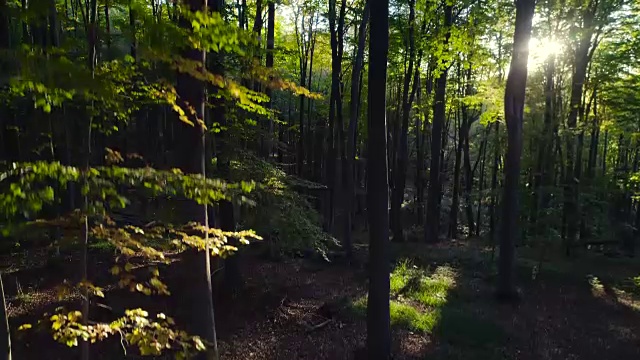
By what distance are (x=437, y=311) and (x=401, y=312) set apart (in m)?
1.07

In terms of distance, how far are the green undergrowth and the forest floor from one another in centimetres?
3

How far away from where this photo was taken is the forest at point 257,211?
280cm

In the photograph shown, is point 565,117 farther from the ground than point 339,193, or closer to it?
farther from the ground

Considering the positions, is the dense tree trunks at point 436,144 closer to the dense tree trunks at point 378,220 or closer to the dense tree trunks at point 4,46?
the dense tree trunks at point 378,220

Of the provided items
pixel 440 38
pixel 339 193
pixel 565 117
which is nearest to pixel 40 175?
pixel 440 38

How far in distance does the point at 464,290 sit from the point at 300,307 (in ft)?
18.3

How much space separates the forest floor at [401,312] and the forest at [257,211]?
74 mm

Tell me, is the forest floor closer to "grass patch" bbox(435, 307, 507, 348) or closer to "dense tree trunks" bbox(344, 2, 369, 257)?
"grass patch" bbox(435, 307, 507, 348)

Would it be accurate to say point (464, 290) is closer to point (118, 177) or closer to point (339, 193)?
point (118, 177)

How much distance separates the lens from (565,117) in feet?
70.3

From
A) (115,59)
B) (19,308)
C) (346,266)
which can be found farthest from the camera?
(346,266)

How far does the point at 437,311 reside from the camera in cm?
1097

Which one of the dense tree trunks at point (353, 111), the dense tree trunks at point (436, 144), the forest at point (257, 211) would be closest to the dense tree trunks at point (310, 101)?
the forest at point (257, 211)

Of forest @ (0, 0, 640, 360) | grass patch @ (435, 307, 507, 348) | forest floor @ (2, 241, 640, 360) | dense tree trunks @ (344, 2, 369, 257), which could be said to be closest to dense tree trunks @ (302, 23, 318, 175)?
forest @ (0, 0, 640, 360)
